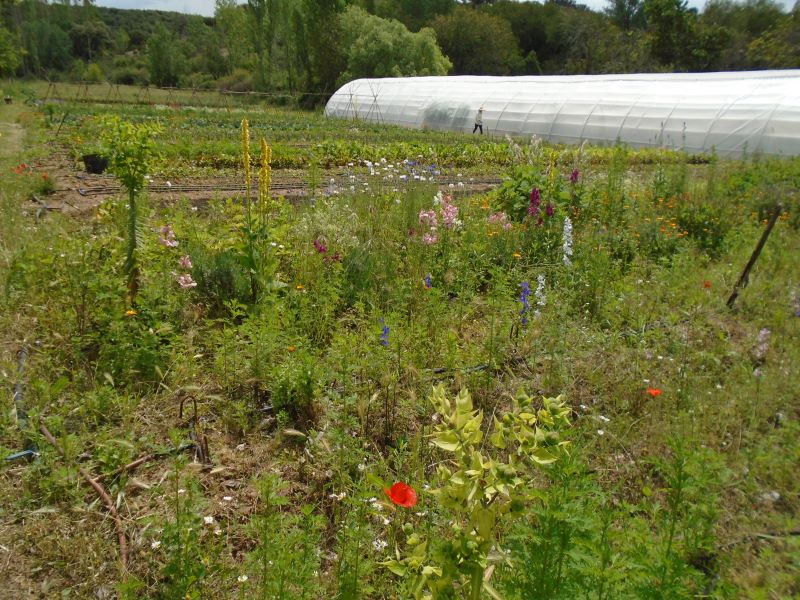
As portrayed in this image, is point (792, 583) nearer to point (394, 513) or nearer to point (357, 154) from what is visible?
point (394, 513)

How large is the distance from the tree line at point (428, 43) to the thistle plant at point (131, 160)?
2514cm

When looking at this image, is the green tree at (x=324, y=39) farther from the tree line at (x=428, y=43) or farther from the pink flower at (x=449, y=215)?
the pink flower at (x=449, y=215)

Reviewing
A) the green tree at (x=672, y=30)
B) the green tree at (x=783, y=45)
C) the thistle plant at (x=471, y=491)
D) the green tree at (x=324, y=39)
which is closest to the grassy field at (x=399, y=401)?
the thistle plant at (x=471, y=491)

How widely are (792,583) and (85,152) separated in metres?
11.2

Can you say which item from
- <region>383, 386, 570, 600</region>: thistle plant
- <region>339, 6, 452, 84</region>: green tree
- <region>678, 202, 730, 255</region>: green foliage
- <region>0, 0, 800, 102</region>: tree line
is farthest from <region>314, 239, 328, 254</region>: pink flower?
<region>339, 6, 452, 84</region>: green tree

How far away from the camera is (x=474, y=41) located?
4600cm

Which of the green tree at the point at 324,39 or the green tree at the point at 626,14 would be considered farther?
the green tree at the point at 626,14

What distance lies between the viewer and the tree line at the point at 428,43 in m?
35.3

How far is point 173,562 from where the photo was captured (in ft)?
6.50

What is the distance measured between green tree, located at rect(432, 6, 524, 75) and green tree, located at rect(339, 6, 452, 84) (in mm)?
11229

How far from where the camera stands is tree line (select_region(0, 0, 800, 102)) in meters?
35.3

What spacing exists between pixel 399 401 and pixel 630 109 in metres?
16.1

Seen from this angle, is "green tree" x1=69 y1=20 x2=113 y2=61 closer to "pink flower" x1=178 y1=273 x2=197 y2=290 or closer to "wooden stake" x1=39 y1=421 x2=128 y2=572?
"pink flower" x1=178 y1=273 x2=197 y2=290

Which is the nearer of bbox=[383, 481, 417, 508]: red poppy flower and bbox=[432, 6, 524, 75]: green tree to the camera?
bbox=[383, 481, 417, 508]: red poppy flower
